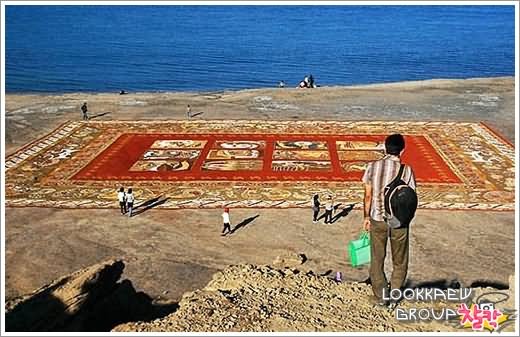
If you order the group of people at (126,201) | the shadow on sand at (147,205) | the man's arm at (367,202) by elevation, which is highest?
the man's arm at (367,202)

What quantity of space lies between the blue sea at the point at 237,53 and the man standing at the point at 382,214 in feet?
124

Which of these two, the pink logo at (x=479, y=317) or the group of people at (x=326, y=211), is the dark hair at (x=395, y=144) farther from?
the group of people at (x=326, y=211)

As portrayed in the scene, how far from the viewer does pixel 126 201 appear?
15.7 metres

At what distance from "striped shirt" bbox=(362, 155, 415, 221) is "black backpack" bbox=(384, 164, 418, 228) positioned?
5cm

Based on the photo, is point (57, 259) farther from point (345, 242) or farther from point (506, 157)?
point (506, 157)

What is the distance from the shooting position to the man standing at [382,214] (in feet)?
20.7

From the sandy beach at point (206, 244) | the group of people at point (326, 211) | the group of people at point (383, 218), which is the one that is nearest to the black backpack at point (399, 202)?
the group of people at point (383, 218)

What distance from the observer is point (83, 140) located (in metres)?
22.7

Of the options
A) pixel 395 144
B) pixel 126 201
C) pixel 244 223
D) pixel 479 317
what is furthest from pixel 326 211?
pixel 395 144

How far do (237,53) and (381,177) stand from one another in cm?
5509

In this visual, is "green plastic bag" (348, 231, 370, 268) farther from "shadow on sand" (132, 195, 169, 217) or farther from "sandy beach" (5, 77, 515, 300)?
"shadow on sand" (132, 195, 169, 217)

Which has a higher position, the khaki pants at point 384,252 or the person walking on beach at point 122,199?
the khaki pants at point 384,252

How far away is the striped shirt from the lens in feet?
20.7

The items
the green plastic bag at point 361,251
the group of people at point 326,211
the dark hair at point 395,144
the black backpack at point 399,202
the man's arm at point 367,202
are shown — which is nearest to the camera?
the black backpack at point 399,202
